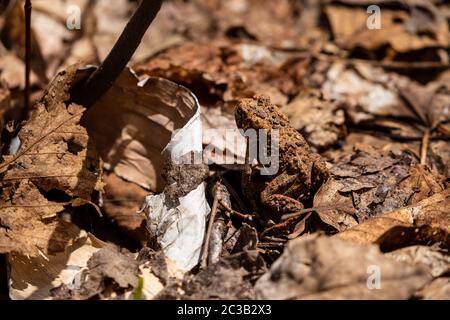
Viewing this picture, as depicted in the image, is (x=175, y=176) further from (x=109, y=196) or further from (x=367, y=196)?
(x=367, y=196)

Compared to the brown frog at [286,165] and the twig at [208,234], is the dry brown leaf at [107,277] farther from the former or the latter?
the brown frog at [286,165]

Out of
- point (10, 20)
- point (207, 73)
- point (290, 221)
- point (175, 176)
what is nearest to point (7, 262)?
point (175, 176)

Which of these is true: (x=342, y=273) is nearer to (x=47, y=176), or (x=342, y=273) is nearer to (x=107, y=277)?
(x=107, y=277)

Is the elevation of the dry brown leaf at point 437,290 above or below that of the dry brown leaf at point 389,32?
below

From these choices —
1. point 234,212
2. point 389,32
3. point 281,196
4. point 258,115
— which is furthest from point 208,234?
point 389,32

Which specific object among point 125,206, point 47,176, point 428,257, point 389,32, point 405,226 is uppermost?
point 389,32

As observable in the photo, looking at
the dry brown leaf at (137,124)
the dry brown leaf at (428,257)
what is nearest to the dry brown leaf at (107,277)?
the dry brown leaf at (137,124)
